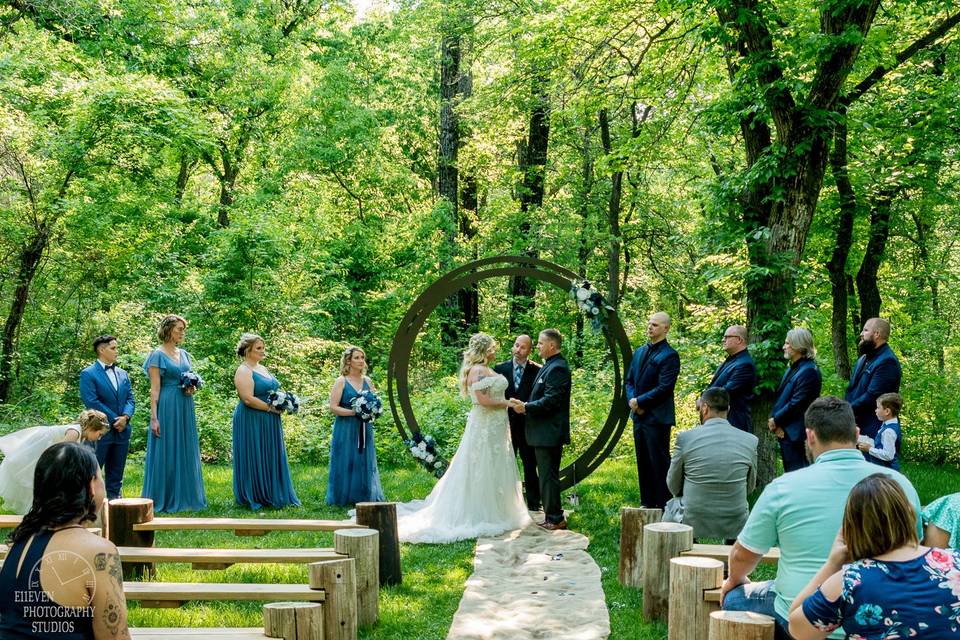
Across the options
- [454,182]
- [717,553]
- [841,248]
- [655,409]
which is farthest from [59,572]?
[454,182]

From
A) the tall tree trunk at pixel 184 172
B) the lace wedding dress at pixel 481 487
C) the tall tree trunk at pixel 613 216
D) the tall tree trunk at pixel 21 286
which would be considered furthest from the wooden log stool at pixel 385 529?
the tall tree trunk at pixel 184 172

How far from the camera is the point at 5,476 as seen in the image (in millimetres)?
7121

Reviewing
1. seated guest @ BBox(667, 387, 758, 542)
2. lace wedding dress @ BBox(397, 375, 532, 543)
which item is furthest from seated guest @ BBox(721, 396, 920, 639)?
lace wedding dress @ BBox(397, 375, 532, 543)

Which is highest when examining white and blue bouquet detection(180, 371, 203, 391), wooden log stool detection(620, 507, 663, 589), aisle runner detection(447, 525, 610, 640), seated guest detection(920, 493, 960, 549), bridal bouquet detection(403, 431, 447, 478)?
white and blue bouquet detection(180, 371, 203, 391)

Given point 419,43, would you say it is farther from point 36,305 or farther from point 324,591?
point 324,591

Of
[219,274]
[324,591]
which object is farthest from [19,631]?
[219,274]

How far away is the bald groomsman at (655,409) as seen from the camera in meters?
8.00

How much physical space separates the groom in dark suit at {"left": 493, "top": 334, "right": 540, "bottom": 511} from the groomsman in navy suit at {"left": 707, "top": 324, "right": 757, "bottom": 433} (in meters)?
1.99

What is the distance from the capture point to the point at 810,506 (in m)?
3.56

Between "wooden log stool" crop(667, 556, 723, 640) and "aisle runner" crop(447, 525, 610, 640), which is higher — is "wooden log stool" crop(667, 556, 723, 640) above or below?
above

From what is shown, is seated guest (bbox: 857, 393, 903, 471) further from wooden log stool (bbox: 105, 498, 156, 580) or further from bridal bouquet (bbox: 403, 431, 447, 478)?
wooden log stool (bbox: 105, 498, 156, 580)

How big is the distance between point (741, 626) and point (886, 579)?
826 millimetres

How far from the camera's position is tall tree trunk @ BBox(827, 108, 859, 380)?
Answer: 42.4ft

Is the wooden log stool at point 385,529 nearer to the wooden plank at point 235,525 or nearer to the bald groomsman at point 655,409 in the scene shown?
the wooden plank at point 235,525
